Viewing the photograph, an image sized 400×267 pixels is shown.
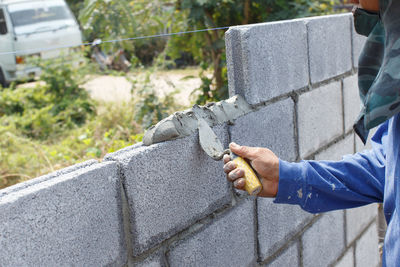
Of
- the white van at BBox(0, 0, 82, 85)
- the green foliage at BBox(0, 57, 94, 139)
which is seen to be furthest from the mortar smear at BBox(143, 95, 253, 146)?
the white van at BBox(0, 0, 82, 85)

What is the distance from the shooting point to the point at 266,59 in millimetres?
2225

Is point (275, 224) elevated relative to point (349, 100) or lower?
lower

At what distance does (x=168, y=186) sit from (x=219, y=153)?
0.79 ft

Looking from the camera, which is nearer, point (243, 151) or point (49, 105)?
point (243, 151)

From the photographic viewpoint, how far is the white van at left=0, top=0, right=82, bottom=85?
11.2 m

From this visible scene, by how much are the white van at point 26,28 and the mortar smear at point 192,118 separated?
9704 millimetres

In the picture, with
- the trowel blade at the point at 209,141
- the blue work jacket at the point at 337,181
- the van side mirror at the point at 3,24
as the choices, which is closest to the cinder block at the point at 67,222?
the trowel blade at the point at 209,141

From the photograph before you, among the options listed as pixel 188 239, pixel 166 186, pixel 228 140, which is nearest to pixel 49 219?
pixel 166 186

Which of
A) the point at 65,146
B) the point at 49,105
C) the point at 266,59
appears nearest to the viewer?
the point at 266,59

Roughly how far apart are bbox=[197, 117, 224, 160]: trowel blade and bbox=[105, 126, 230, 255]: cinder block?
0.03m

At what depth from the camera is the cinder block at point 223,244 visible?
5.98 feet

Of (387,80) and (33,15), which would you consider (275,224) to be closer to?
(387,80)

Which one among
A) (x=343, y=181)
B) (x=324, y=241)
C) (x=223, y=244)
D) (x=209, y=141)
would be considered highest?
(x=209, y=141)

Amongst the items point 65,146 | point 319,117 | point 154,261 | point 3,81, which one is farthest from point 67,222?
point 3,81
